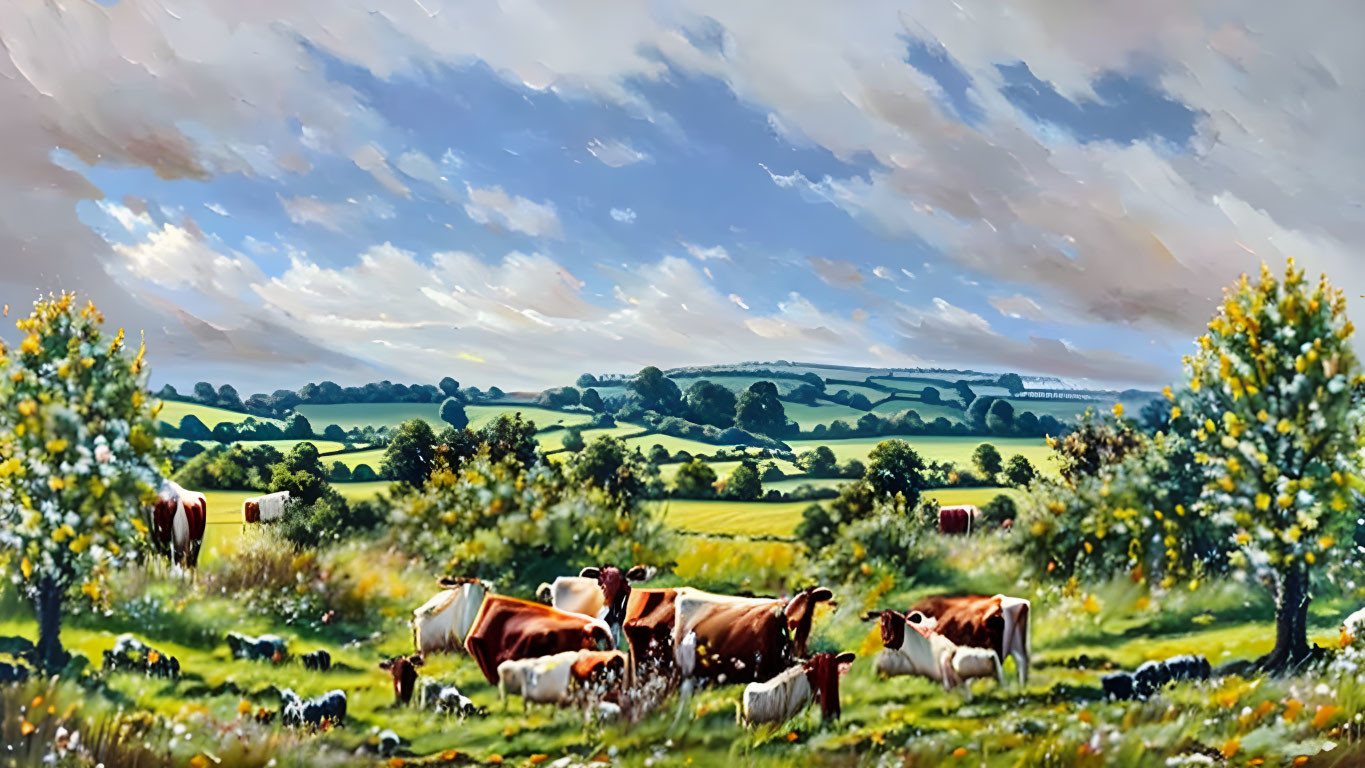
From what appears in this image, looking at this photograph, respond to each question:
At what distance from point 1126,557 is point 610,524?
12.0 feet

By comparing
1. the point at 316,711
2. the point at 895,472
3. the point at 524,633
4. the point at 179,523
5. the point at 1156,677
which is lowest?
the point at 316,711

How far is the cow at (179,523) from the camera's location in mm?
6363

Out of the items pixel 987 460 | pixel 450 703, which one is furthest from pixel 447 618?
pixel 987 460

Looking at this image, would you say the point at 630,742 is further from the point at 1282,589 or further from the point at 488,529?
the point at 1282,589

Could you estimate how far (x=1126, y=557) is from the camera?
6.26m

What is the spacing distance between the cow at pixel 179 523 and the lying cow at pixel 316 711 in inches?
52.0

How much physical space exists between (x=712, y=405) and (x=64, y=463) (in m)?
4.53

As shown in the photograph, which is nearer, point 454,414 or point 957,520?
point 957,520

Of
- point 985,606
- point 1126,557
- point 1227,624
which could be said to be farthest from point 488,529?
point 1227,624

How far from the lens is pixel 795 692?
593cm

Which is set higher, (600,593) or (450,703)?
(600,593)

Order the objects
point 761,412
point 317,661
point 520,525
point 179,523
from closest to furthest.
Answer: point 317,661
point 179,523
point 520,525
point 761,412

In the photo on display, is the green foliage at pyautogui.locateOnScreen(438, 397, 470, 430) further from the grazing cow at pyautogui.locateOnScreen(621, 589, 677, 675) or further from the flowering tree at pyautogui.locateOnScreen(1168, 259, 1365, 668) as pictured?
the flowering tree at pyautogui.locateOnScreen(1168, 259, 1365, 668)

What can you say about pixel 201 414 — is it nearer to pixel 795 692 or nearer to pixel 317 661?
pixel 317 661
